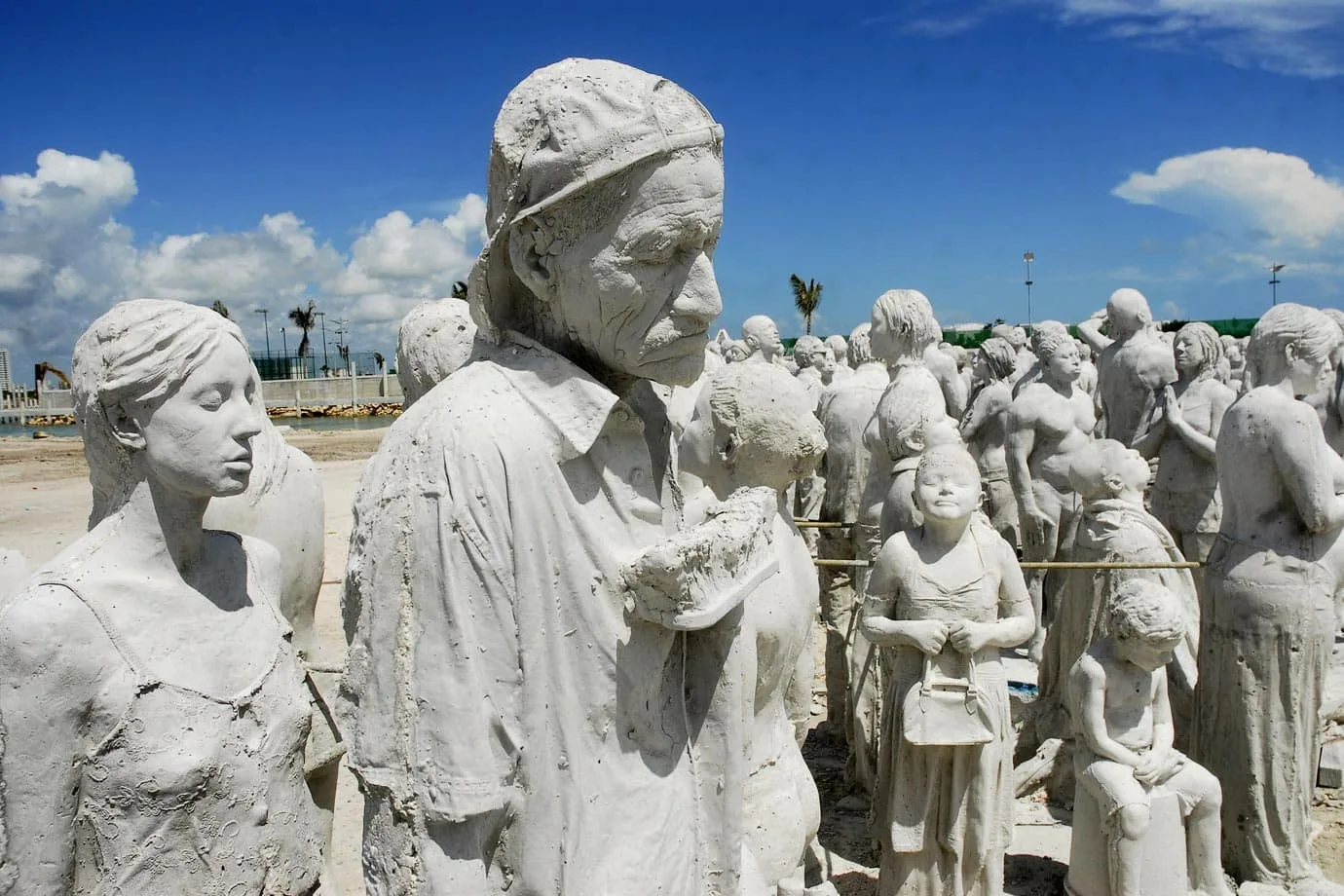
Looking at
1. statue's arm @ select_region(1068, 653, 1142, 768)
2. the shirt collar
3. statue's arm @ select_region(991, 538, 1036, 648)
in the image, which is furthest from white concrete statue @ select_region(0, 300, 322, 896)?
statue's arm @ select_region(1068, 653, 1142, 768)

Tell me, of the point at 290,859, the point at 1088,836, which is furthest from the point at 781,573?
the point at 1088,836

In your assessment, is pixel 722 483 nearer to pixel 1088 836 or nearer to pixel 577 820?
pixel 577 820

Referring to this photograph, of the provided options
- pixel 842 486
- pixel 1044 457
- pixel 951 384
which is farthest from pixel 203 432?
pixel 951 384

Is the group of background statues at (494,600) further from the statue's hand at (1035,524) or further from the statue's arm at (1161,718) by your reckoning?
the statue's hand at (1035,524)

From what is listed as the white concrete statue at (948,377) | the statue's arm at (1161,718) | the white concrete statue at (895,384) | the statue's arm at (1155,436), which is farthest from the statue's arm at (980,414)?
the statue's arm at (1161,718)

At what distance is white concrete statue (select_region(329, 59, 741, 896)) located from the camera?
1.52m

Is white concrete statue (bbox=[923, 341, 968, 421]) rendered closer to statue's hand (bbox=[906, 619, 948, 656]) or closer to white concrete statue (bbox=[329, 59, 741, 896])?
statue's hand (bbox=[906, 619, 948, 656])

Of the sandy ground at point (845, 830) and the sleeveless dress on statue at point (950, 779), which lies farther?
the sandy ground at point (845, 830)

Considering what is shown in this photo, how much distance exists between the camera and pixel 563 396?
1.65 metres

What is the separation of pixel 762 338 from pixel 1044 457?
405cm

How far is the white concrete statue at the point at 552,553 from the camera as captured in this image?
1521 millimetres

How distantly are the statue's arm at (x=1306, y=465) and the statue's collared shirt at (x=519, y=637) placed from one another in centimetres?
413

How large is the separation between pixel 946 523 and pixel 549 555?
2.89 metres

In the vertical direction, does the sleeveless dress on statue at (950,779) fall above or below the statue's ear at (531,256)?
below
